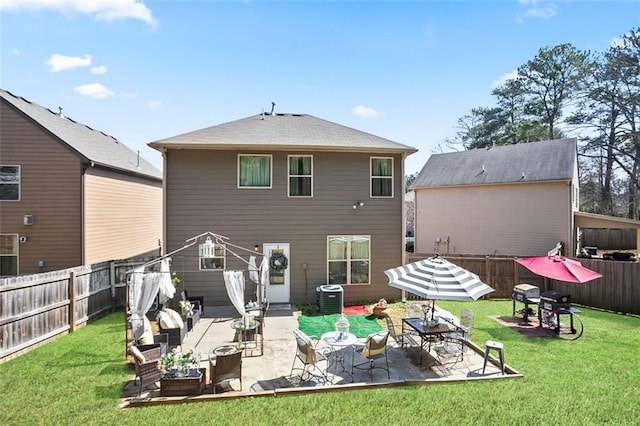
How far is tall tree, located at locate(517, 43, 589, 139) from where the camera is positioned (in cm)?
2964

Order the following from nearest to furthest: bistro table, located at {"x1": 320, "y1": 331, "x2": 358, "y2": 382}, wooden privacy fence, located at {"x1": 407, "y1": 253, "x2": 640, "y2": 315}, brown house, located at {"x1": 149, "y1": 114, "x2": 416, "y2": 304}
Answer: bistro table, located at {"x1": 320, "y1": 331, "x2": 358, "y2": 382} → wooden privacy fence, located at {"x1": 407, "y1": 253, "x2": 640, "y2": 315} → brown house, located at {"x1": 149, "y1": 114, "x2": 416, "y2": 304}

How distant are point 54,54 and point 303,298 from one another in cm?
1176

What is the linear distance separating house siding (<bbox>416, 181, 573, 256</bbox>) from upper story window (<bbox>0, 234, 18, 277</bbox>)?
69.6ft

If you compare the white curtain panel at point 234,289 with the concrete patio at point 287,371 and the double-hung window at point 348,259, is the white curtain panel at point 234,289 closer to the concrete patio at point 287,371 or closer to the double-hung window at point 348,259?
the concrete patio at point 287,371

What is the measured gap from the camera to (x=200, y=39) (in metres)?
11.4

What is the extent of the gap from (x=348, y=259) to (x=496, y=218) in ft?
39.1

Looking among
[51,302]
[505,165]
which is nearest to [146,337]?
[51,302]

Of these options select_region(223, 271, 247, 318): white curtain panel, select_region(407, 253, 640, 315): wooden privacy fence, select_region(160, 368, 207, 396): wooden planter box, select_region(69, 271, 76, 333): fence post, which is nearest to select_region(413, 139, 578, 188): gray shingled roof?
select_region(407, 253, 640, 315): wooden privacy fence

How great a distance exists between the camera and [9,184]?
40.5 ft

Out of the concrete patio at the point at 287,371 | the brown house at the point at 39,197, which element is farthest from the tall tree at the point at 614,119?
the brown house at the point at 39,197

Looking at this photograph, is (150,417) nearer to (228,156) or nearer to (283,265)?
(283,265)

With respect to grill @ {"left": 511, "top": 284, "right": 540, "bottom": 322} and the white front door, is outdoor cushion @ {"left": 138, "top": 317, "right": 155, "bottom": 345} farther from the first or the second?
grill @ {"left": 511, "top": 284, "right": 540, "bottom": 322}

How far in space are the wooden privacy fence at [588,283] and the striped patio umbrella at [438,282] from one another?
265 inches

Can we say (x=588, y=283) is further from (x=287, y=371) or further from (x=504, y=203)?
(x=287, y=371)
